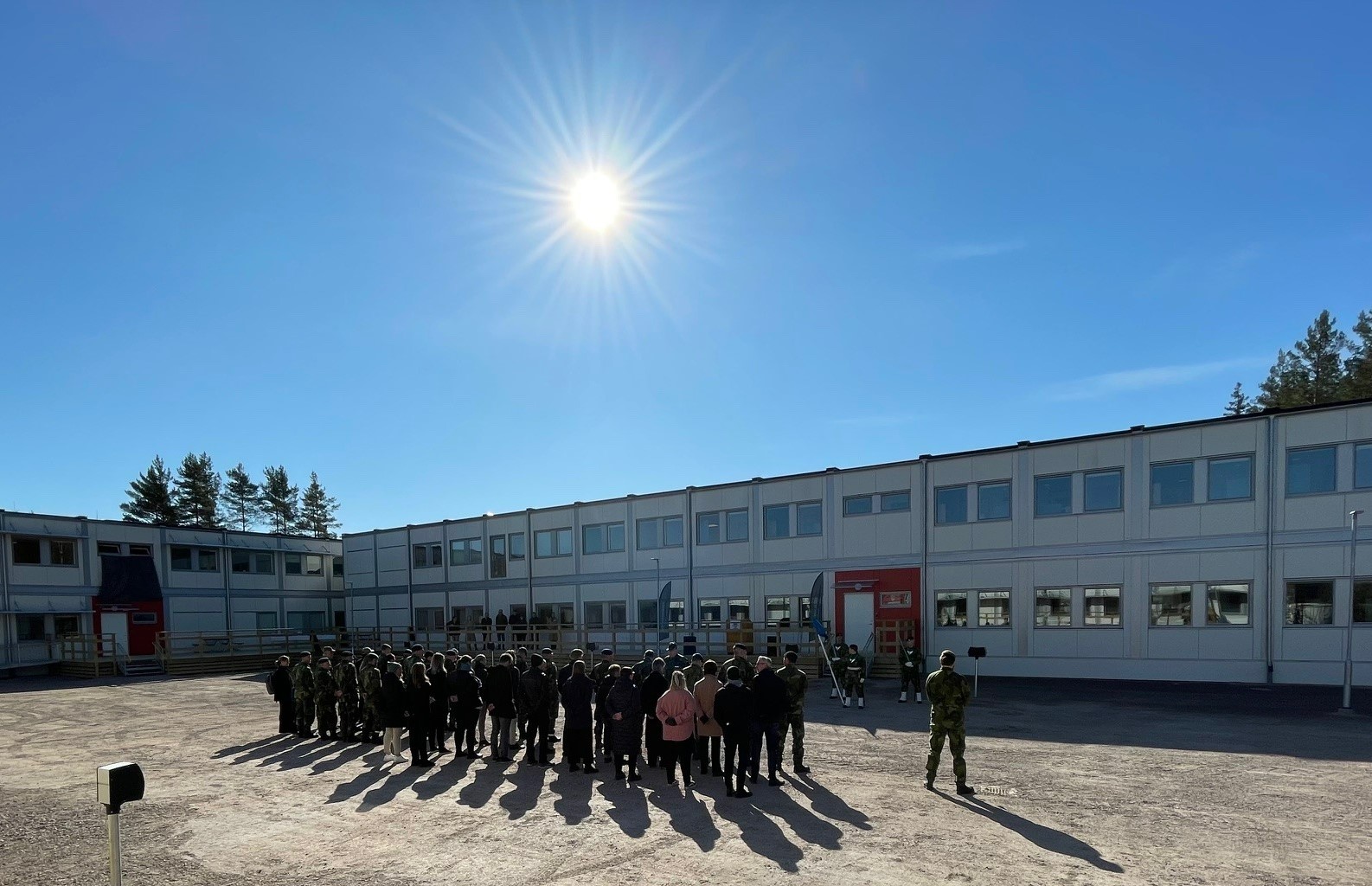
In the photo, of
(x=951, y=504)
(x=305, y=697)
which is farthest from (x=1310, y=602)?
(x=305, y=697)

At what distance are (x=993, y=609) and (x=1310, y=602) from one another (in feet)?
28.5

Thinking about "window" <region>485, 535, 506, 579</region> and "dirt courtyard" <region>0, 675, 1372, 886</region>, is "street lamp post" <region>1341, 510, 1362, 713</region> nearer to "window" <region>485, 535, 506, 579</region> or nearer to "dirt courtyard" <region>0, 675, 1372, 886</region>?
"dirt courtyard" <region>0, 675, 1372, 886</region>

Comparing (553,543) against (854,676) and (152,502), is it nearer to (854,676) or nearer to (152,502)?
(854,676)

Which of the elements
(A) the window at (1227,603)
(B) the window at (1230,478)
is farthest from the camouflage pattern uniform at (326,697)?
(B) the window at (1230,478)

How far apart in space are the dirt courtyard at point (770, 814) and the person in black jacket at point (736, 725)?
1.07ft

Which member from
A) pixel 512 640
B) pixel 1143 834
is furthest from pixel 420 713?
pixel 512 640

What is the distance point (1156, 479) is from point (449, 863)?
80.7ft

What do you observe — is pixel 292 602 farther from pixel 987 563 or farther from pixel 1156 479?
pixel 1156 479

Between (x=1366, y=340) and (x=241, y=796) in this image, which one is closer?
(x=241, y=796)

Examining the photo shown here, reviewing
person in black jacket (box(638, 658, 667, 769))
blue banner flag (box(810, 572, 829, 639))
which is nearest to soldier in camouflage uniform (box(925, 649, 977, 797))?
person in black jacket (box(638, 658, 667, 769))

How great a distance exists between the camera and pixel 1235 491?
25.4m

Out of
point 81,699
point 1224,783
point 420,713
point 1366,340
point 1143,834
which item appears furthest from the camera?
point 1366,340

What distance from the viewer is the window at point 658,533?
3831 cm

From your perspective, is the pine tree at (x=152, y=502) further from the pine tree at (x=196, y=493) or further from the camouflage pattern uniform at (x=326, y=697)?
the camouflage pattern uniform at (x=326, y=697)
